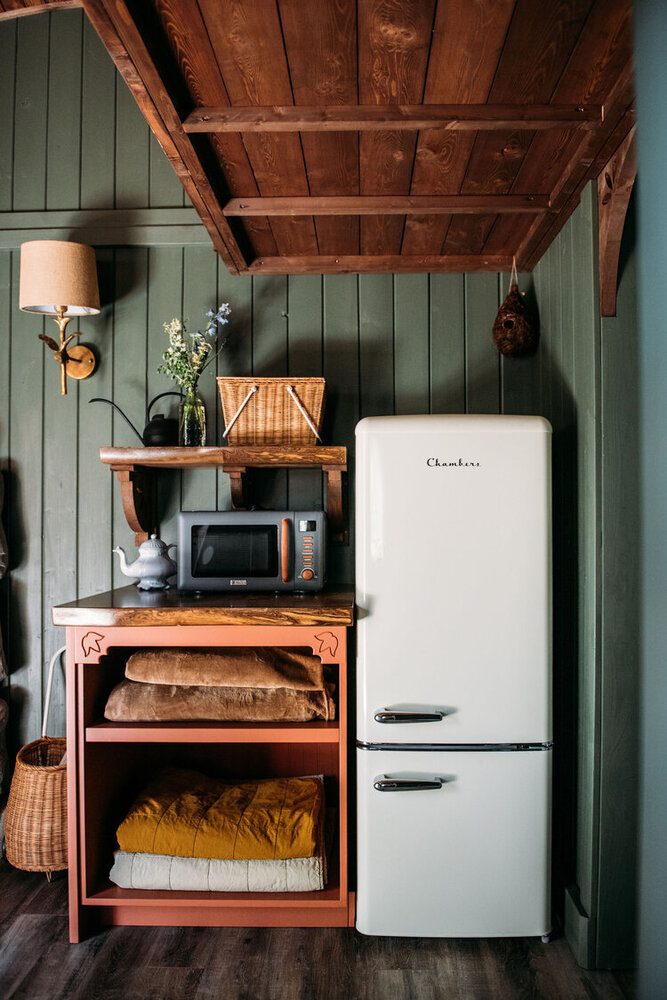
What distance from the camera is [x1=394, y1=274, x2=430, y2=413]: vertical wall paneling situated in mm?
2539

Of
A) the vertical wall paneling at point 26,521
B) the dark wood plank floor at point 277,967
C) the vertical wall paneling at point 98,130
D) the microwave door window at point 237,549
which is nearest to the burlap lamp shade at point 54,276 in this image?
the vertical wall paneling at point 26,521

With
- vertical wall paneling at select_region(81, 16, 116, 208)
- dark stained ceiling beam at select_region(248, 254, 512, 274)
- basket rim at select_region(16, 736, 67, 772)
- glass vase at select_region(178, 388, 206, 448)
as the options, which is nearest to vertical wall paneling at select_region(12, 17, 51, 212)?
vertical wall paneling at select_region(81, 16, 116, 208)

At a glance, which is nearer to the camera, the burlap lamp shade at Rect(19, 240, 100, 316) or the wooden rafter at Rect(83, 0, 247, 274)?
the wooden rafter at Rect(83, 0, 247, 274)

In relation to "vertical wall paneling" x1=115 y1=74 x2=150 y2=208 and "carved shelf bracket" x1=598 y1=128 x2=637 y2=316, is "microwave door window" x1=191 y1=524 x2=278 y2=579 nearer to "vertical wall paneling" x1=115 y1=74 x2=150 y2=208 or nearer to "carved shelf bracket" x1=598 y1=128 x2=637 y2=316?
"carved shelf bracket" x1=598 y1=128 x2=637 y2=316

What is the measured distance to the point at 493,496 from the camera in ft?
6.31

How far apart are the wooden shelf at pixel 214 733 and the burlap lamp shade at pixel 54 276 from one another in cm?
148

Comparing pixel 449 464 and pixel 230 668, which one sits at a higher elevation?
pixel 449 464

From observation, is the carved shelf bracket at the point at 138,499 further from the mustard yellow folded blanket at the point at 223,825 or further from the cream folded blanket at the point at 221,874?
the cream folded blanket at the point at 221,874

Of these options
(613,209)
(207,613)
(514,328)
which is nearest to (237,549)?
(207,613)

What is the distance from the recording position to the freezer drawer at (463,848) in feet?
6.27

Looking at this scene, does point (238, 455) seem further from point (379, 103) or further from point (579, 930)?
point (579, 930)

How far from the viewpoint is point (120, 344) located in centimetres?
260

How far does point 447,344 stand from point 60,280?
4.71 ft

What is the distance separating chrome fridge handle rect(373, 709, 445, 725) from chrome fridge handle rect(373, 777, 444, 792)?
165mm
